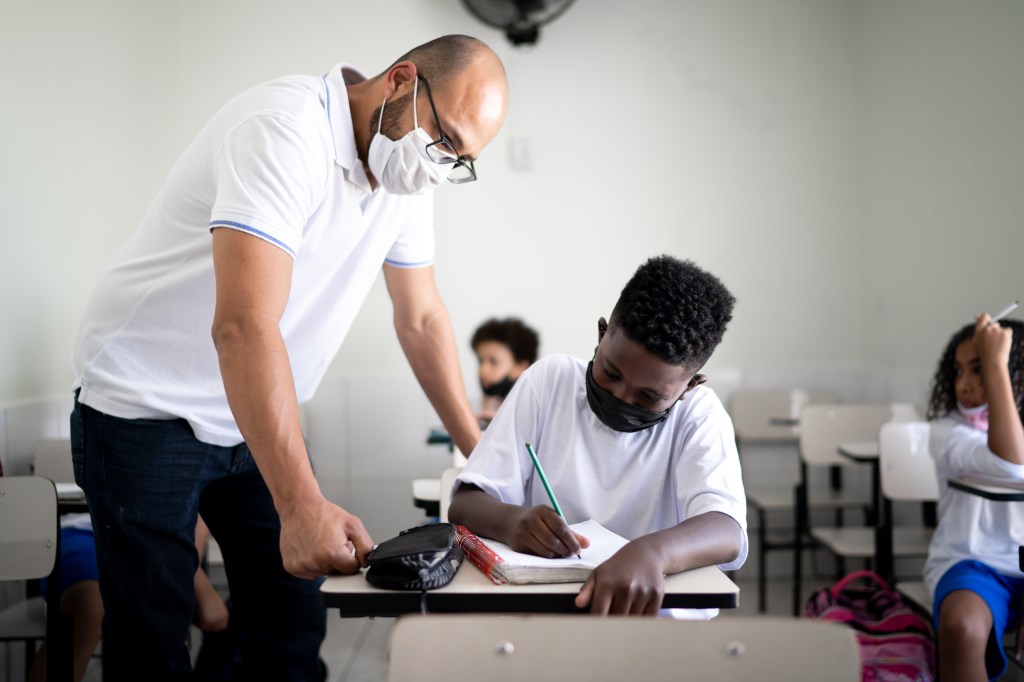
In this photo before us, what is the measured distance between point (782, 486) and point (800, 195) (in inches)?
55.2

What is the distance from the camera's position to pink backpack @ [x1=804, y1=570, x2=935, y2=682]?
6.75ft

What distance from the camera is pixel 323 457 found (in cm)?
400

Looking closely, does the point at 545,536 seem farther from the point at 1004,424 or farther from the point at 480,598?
the point at 1004,424

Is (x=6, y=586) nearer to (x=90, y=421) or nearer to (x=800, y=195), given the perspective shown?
(x=90, y=421)

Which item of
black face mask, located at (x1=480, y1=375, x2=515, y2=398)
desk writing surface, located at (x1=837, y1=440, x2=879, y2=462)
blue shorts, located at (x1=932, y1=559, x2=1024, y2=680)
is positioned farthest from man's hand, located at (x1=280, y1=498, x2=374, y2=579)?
black face mask, located at (x1=480, y1=375, x2=515, y2=398)

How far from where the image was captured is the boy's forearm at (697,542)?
0.99 meters

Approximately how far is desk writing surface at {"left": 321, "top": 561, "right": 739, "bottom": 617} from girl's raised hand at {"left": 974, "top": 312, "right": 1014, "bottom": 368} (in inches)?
60.7

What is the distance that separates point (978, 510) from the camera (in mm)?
2102

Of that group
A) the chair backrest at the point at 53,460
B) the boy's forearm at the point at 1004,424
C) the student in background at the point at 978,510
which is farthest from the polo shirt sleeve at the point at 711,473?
the chair backrest at the point at 53,460

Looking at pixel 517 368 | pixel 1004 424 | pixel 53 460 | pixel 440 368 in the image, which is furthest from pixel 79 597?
pixel 1004 424

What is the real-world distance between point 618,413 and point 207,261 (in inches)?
27.0

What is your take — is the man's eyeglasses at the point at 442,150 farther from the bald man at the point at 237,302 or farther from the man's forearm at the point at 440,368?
the man's forearm at the point at 440,368

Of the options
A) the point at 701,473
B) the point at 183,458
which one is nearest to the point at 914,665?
the point at 701,473

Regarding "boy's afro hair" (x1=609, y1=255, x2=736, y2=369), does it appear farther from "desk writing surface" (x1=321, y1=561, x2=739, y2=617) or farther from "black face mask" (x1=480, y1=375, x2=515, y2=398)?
"black face mask" (x1=480, y1=375, x2=515, y2=398)
